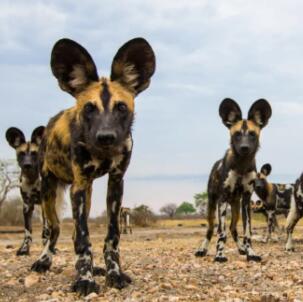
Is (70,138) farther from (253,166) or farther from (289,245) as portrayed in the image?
(289,245)

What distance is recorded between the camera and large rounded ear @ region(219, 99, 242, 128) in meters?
12.2

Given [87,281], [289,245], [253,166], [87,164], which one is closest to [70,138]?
[87,164]

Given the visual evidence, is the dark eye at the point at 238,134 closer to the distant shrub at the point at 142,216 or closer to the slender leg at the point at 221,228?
the slender leg at the point at 221,228

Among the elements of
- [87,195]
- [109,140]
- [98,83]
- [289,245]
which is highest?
[98,83]

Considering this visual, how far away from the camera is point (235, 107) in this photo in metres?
12.2

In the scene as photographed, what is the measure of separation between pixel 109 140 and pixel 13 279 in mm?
2530

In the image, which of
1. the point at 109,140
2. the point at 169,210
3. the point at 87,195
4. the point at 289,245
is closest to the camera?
the point at 109,140

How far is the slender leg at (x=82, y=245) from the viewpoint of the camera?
6.44 metres

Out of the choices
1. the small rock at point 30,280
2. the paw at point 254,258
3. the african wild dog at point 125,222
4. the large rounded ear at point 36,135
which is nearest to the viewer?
the small rock at point 30,280

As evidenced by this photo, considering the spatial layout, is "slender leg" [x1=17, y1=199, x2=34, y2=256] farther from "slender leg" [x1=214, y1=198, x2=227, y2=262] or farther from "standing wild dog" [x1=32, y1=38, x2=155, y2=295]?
"standing wild dog" [x1=32, y1=38, x2=155, y2=295]

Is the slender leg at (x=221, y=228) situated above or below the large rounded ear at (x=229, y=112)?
below

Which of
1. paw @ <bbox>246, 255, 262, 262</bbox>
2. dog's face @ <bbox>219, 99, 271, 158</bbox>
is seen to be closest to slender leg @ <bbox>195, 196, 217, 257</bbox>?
paw @ <bbox>246, 255, 262, 262</bbox>

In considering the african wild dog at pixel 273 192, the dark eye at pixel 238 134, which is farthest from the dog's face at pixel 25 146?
the african wild dog at pixel 273 192

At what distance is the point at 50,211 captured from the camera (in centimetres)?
865
